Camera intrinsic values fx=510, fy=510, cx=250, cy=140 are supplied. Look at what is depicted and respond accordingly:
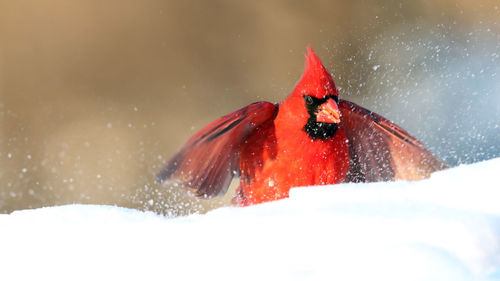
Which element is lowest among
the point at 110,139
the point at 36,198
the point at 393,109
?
the point at 36,198

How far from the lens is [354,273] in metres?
0.32

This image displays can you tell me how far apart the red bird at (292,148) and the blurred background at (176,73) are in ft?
1.28

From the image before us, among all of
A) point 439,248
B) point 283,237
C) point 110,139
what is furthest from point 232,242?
point 110,139

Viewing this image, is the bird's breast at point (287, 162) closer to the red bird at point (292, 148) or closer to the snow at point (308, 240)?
the red bird at point (292, 148)

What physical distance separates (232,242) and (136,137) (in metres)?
1.39

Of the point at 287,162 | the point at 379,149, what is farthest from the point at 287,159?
the point at 379,149

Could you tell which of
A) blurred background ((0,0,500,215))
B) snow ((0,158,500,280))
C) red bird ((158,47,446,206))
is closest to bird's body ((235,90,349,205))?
red bird ((158,47,446,206))

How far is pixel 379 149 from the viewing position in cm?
127

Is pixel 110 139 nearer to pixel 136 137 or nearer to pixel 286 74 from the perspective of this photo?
pixel 136 137

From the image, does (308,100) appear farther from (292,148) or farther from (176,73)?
(176,73)

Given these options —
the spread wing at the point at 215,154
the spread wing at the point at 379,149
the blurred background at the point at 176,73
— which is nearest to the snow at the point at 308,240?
the spread wing at the point at 215,154

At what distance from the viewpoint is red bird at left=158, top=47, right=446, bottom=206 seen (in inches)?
44.2

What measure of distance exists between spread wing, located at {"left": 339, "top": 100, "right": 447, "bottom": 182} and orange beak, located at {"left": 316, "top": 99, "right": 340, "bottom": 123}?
4.3 inches

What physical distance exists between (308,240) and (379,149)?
957 millimetres
